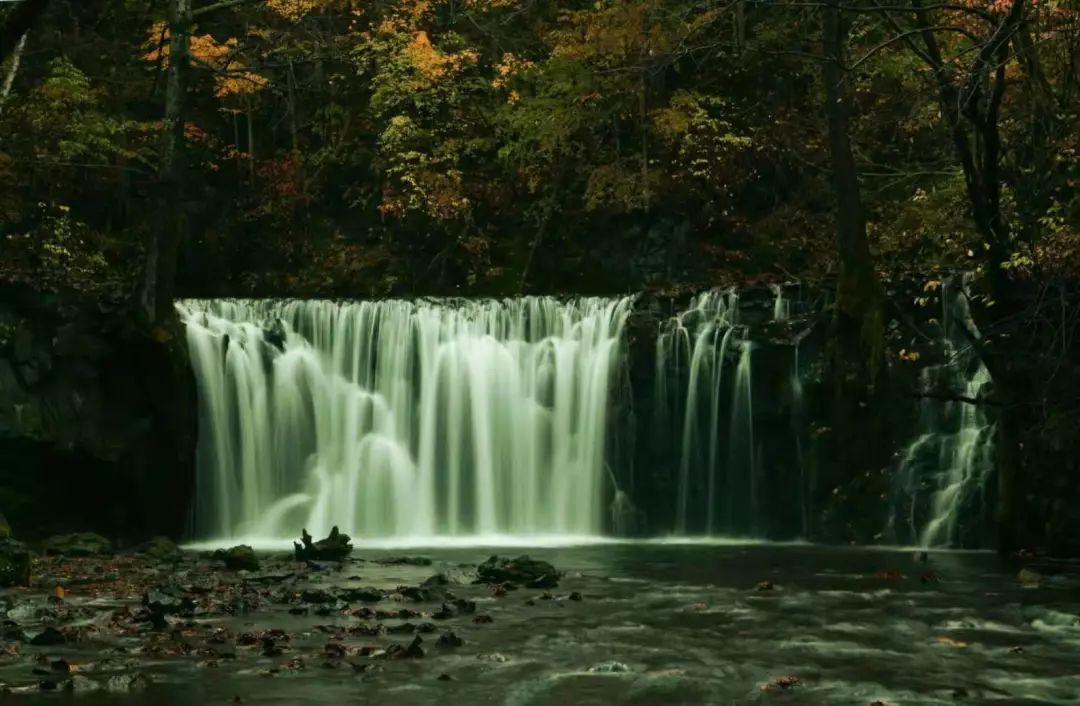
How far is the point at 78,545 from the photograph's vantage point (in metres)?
16.7

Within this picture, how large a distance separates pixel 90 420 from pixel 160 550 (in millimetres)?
3046

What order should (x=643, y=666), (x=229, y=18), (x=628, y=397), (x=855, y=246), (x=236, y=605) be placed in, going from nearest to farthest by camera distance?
1. (x=643, y=666)
2. (x=236, y=605)
3. (x=855, y=246)
4. (x=628, y=397)
5. (x=229, y=18)

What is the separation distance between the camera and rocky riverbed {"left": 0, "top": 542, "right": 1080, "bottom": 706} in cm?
862

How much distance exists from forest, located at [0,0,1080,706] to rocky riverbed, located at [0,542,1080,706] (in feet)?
0.26

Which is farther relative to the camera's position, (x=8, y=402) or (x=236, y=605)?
(x=8, y=402)

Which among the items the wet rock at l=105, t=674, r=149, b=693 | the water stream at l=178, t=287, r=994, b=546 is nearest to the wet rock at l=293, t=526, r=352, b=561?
the water stream at l=178, t=287, r=994, b=546

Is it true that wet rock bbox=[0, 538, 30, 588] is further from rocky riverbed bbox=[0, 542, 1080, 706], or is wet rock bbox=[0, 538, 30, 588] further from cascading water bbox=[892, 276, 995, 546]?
cascading water bbox=[892, 276, 995, 546]

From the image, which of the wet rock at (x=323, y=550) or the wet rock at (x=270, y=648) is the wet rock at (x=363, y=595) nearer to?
the wet rock at (x=270, y=648)

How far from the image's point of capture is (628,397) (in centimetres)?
2039

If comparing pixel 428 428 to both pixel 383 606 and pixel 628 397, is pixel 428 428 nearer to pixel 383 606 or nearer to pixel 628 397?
pixel 628 397

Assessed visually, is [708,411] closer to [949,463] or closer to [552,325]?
[552,325]

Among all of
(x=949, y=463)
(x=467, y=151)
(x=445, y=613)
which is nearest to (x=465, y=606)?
(x=445, y=613)

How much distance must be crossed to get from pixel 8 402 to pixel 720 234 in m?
13.7

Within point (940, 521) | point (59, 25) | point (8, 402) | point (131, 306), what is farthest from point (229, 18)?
point (940, 521)
